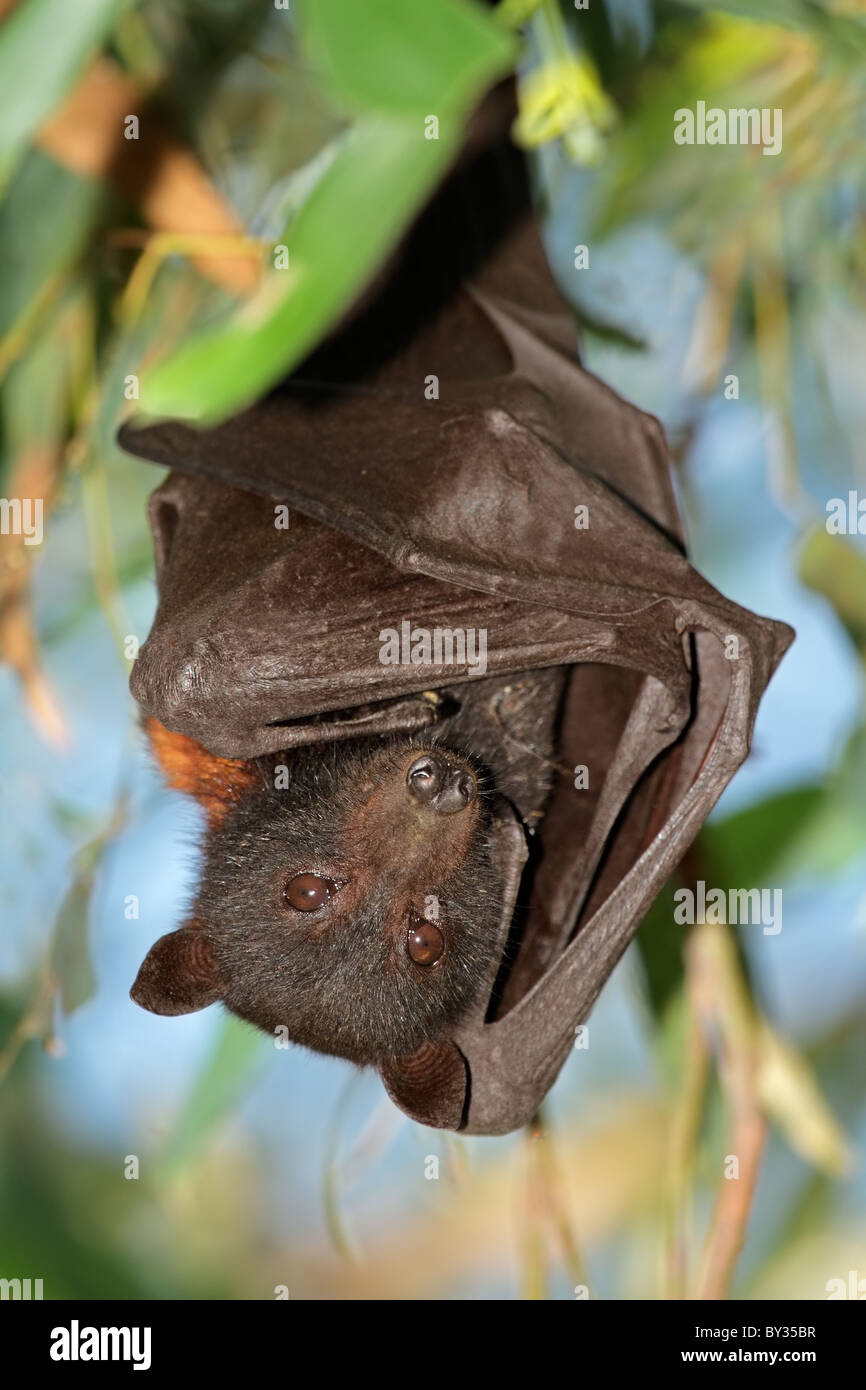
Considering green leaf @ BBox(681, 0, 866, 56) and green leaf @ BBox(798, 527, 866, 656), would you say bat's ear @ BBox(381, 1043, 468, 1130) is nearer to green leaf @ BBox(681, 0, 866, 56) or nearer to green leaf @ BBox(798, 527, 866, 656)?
green leaf @ BBox(798, 527, 866, 656)

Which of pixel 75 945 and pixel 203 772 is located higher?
pixel 203 772

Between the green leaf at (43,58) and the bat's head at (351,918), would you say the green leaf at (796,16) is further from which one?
the bat's head at (351,918)

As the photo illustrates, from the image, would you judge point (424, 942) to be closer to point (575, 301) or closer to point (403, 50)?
point (403, 50)

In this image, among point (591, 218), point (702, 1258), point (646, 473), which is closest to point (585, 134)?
point (646, 473)

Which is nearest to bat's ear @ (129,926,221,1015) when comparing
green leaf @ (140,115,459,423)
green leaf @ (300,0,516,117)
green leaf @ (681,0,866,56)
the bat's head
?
the bat's head

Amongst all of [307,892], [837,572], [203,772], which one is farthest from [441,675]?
[837,572]

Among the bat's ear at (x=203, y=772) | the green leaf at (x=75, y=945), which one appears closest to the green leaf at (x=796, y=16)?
the bat's ear at (x=203, y=772)
